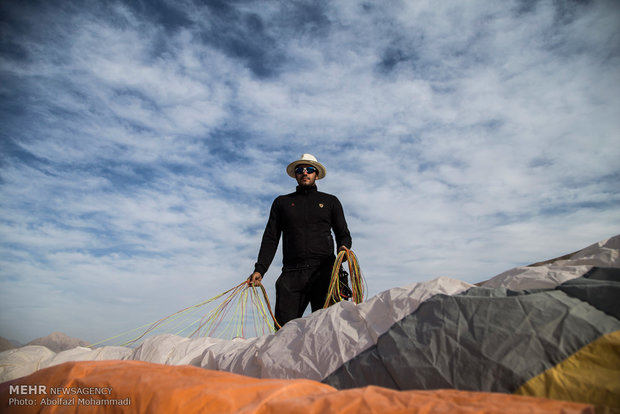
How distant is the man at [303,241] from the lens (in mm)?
3250

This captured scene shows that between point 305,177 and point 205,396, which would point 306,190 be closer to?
point 305,177

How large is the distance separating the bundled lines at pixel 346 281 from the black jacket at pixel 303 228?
0.87 feet

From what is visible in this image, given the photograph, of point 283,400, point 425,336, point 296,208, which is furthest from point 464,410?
point 296,208

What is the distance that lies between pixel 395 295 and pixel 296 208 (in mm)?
1943

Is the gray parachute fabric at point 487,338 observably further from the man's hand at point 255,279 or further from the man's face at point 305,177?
the man's face at point 305,177

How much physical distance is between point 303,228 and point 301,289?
54 cm

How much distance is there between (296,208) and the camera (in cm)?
352

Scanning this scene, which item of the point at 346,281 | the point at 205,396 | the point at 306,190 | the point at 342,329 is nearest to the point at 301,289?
the point at 346,281

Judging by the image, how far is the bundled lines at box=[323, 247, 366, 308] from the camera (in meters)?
3.02

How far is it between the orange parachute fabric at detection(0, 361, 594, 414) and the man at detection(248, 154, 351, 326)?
2034 mm

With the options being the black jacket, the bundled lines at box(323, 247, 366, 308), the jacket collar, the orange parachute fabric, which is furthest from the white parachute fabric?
the jacket collar

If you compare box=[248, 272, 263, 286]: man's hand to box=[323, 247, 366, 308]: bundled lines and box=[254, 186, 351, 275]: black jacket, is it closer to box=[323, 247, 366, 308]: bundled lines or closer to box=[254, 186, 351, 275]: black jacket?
box=[254, 186, 351, 275]: black jacket

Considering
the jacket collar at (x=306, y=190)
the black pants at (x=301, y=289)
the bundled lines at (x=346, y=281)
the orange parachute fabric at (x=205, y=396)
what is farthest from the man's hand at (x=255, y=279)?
the orange parachute fabric at (x=205, y=396)

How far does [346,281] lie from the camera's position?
10.7 feet
